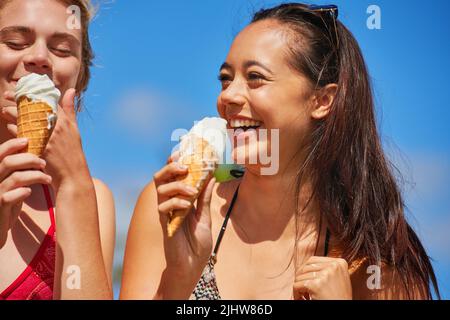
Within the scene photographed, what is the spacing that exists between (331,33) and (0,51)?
2448 millimetres

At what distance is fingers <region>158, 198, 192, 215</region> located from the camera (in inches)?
141

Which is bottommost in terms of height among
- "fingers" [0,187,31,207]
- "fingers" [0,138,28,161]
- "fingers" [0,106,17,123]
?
"fingers" [0,187,31,207]

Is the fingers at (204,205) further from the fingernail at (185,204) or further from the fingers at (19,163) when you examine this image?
the fingers at (19,163)

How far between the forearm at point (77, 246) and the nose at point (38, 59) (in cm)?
87

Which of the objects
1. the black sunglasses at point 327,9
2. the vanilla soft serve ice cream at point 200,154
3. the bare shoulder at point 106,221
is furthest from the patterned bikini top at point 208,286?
the black sunglasses at point 327,9

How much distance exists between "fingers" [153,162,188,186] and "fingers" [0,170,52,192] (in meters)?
0.61

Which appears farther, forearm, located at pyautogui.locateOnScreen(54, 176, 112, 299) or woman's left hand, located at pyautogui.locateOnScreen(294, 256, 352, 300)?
woman's left hand, located at pyautogui.locateOnScreen(294, 256, 352, 300)

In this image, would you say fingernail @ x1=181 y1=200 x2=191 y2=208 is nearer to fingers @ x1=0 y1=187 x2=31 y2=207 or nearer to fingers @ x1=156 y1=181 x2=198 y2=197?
fingers @ x1=156 y1=181 x2=198 y2=197

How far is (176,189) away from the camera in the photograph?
11.8ft

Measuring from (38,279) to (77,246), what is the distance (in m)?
0.53

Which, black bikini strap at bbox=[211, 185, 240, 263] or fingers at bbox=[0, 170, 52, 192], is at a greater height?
black bikini strap at bbox=[211, 185, 240, 263]

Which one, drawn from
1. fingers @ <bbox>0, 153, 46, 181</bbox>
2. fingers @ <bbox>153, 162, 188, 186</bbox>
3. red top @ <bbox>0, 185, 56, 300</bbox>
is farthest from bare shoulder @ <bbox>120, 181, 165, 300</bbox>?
fingers @ <bbox>0, 153, 46, 181</bbox>

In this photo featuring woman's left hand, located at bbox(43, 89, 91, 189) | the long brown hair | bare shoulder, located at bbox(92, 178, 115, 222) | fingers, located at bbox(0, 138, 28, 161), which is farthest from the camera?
the long brown hair
